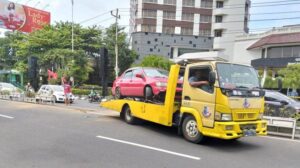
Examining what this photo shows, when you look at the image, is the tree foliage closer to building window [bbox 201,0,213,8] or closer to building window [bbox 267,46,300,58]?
building window [bbox 201,0,213,8]

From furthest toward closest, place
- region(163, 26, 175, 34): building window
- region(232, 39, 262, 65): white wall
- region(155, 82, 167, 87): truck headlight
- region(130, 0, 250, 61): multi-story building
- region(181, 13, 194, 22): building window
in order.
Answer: region(181, 13, 194, 22): building window < region(163, 26, 175, 34): building window < region(130, 0, 250, 61): multi-story building < region(232, 39, 262, 65): white wall < region(155, 82, 167, 87): truck headlight

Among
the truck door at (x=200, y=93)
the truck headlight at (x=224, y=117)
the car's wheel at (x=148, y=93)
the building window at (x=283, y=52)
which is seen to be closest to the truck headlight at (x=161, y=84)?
the car's wheel at (x=148, y=93)

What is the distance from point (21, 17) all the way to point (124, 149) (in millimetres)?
39304

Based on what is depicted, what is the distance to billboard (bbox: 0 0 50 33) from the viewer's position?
130 feet

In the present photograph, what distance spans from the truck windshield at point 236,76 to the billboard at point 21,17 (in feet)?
124

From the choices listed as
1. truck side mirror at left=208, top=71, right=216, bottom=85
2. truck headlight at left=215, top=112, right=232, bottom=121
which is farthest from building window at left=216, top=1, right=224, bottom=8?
truck headlight at left=215, top=112, right=232, bottom=121

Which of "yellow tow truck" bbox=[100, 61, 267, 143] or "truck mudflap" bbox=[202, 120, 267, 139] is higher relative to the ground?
"yellow tow truck" bbox=[100, 61, 267, 143]

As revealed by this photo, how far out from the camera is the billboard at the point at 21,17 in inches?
1555

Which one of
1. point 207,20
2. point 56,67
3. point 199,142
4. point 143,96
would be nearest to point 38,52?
point 56,67

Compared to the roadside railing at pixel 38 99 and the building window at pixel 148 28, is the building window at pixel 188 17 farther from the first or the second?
the roadside railing at pixel 38 99

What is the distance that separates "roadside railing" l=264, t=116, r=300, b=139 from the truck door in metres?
4.03

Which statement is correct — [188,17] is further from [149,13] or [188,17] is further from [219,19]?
[149,13]

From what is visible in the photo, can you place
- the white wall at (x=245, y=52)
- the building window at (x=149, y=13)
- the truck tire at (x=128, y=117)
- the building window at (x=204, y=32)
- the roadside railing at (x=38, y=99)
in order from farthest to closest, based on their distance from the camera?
1. the building window at (x=204, y=32)
2. the building window at (x=149, y=13)
3. the white wall at (x=245, y=52)
4. the roadside railing at (x=38, y=99)
5. the truck tire at (x=128, y=117)

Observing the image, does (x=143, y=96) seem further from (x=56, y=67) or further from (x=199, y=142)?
(x=56, y=67)
